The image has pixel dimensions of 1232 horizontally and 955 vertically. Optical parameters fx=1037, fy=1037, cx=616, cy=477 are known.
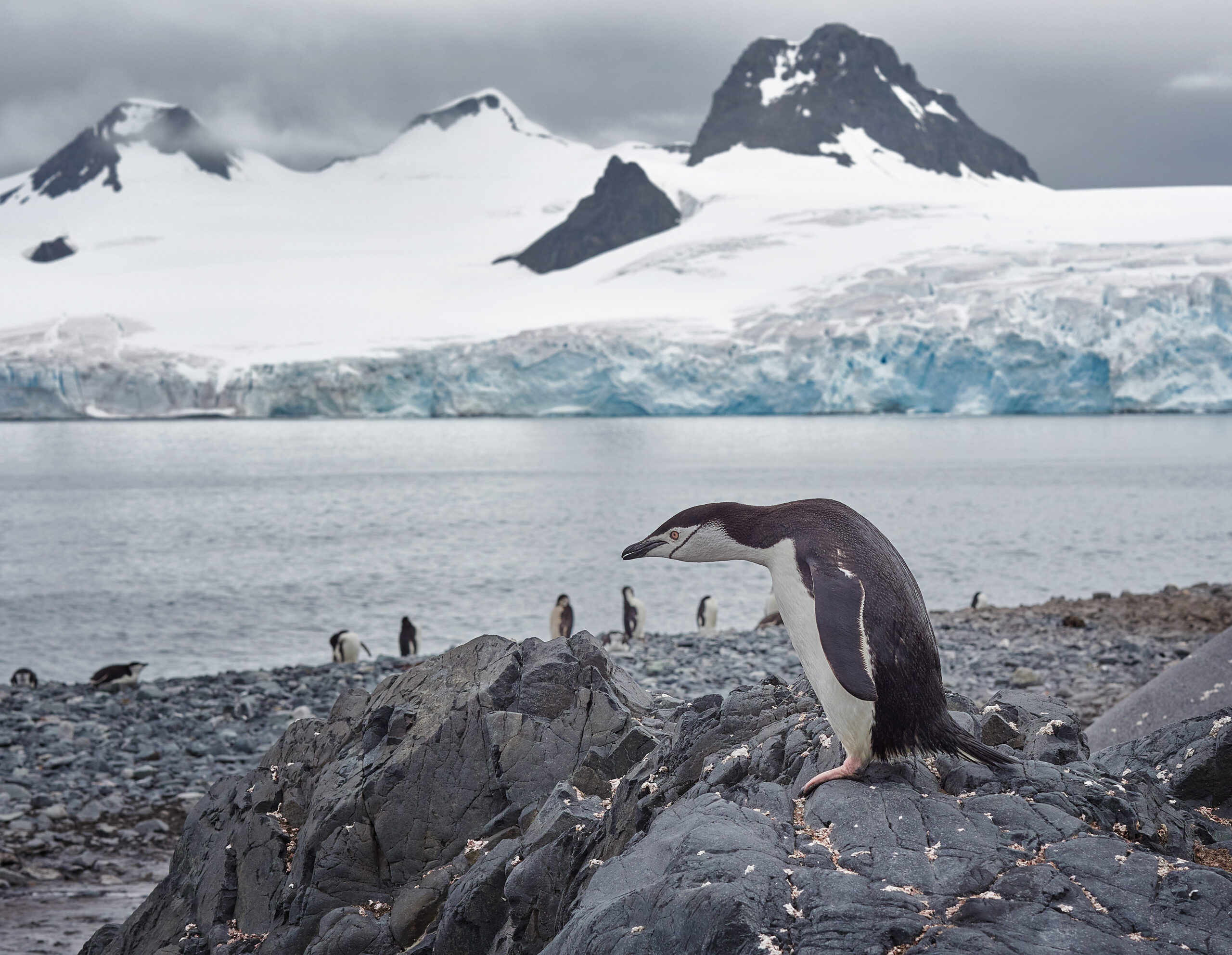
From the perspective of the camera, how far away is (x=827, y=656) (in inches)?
111

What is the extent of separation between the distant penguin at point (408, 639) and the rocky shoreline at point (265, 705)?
5.11ft

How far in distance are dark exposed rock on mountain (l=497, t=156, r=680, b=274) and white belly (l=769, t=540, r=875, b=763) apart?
119925mm

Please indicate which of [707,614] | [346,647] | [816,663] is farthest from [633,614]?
[816,663]

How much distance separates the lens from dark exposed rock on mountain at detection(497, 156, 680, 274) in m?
123

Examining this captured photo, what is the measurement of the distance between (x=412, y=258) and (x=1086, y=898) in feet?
439

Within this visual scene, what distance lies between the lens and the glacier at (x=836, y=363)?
4834 centimetres

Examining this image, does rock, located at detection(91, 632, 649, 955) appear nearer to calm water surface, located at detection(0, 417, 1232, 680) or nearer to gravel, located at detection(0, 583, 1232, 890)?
gravel, located at detection(0, 583, 1232, 890)

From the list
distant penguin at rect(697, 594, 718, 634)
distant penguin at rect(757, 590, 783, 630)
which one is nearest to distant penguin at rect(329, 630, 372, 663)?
distant penguin at rect(697, 594, 718, 634)

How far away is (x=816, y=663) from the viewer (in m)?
2.92

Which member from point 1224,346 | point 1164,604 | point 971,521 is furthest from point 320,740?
point 1224,346

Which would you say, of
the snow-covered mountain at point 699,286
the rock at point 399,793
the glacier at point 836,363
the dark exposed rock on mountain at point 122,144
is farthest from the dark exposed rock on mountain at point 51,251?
the rock at point 399,793

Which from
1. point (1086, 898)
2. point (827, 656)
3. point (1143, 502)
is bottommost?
point (1143, 502)

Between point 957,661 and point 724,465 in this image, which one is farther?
point 724,465

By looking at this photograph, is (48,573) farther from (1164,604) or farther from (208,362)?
(208,362)
